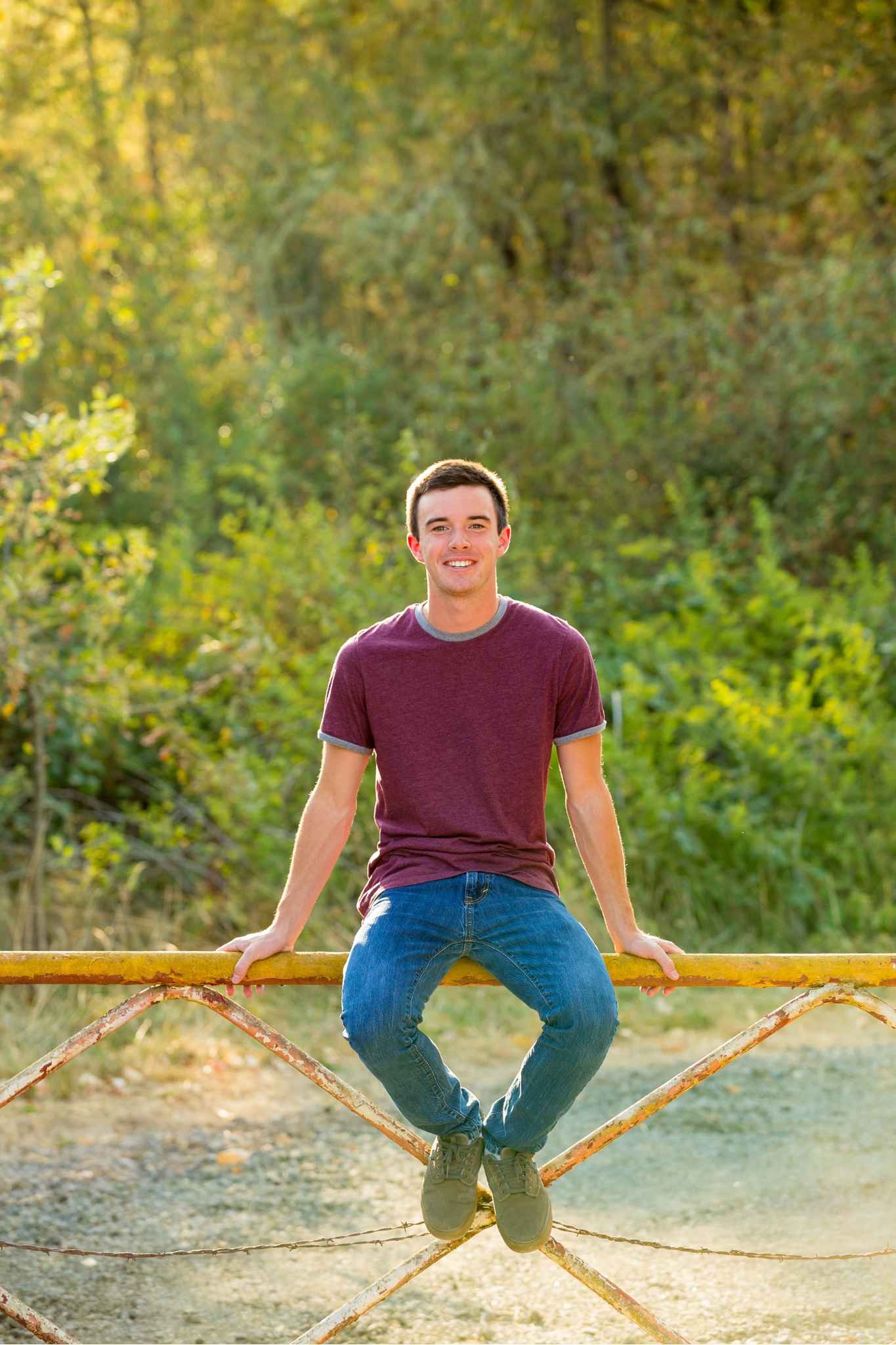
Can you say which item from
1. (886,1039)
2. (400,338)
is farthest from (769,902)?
(400,338)

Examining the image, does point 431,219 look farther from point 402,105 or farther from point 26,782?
point 26,782

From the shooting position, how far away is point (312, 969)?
2613mm

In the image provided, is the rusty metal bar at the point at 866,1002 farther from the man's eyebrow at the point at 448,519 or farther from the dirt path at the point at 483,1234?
the dirt path at the point at 483,1234

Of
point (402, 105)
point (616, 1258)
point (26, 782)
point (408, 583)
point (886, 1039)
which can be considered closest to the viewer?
point (616, 1258)

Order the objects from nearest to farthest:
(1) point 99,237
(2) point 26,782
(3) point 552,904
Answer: (3) point 552,904
(2) point 26,782
(1) point 99,237

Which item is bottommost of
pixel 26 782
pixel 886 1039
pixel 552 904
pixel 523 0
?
pixel 886 1039

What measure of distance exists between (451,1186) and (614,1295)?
37 centimetres

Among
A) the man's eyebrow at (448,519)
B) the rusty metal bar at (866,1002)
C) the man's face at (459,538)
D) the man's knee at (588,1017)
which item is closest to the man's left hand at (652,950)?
the man's knee at (588,1017)

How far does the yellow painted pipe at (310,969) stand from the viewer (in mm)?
2559

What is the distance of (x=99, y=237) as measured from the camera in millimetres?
10586

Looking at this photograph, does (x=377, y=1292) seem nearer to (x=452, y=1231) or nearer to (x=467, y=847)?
(x=452, y=1231)

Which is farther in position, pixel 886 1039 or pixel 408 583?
pixel 408 583

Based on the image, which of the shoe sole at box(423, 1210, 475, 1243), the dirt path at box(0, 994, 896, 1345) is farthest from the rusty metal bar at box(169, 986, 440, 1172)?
the dirt path at box(0, 994, 896, 1345)

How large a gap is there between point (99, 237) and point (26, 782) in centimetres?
539
